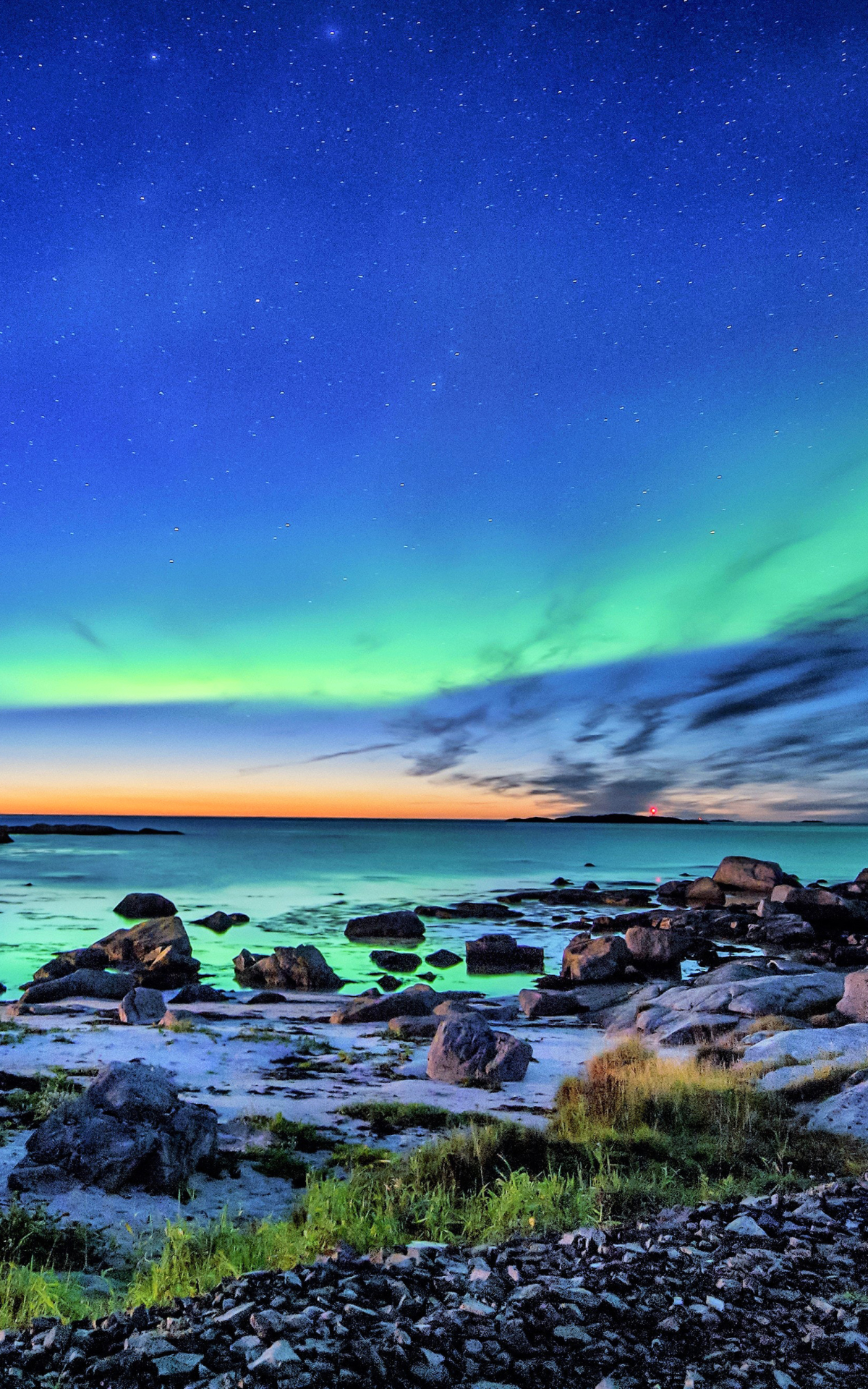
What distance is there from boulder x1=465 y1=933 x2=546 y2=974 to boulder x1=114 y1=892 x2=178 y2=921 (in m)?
18.9

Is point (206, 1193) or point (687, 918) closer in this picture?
point (206, 1193)

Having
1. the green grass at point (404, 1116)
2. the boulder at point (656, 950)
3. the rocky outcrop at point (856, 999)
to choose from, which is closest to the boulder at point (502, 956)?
the boulder at point (656, 950)

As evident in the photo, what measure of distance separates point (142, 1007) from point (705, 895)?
43.5 meters

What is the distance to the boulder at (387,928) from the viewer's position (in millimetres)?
35750

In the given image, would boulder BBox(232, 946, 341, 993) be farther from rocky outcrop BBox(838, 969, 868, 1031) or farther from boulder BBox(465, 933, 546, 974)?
rocky outcrop BBox(838, 969, 868, 1031)

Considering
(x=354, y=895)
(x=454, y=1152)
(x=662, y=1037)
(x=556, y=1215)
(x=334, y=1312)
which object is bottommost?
(x=354, y=895)

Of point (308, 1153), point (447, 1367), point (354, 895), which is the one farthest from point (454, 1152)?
point (354, 895)

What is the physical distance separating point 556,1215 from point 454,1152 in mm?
2149

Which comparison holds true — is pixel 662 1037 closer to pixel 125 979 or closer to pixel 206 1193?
pixel 206 1193

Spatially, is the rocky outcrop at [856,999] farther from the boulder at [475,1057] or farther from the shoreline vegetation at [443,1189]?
the boulder at [475,1057]

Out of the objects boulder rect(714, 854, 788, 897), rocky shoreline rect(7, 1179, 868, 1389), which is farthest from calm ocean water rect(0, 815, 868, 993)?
rocky shoreline rect(7, 1179, 868, 1389)

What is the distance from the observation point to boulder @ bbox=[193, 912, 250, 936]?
3750cm

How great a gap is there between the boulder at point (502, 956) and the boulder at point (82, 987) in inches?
479

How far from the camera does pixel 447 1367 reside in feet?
12.0
